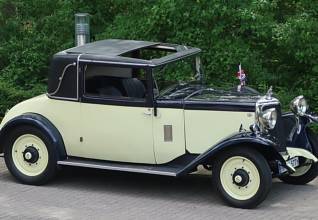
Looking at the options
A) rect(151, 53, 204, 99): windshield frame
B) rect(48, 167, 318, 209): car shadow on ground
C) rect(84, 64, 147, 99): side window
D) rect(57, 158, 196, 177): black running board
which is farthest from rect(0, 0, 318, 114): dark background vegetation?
rect(57, 158, 196, 177): black running board

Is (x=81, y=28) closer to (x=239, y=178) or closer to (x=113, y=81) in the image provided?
(x=113, y=81)

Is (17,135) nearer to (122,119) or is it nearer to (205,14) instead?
(122,119)

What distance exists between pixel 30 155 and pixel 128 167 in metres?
1.23

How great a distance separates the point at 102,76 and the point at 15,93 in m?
4.20

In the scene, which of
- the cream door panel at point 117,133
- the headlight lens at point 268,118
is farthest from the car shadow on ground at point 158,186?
the headlight lens at point 268,118

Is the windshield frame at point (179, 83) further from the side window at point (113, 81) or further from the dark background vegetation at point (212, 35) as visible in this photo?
the dark background vegetation at point (212, 35)

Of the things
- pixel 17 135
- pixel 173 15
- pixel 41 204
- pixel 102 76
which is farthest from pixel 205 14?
pixel 41 204

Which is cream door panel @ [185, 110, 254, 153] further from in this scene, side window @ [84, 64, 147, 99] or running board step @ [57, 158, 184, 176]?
side window @ [84, 64, 147, 99]

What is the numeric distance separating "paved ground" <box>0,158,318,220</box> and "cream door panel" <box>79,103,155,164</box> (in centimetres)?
46

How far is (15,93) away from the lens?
11539 millimetres

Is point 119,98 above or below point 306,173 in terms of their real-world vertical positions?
above

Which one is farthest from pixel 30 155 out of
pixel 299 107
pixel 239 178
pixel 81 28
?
pixel 299 107

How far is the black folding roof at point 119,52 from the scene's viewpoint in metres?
7.49

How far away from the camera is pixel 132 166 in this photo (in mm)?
7512
